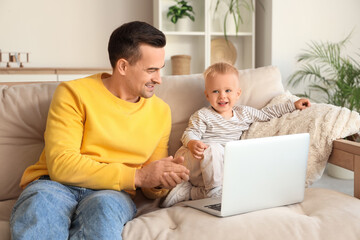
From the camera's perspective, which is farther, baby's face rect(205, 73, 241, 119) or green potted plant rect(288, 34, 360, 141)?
green potted plant rect(288, 34, 360, 141)

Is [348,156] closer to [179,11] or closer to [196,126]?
[196,126]

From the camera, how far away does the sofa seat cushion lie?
1239mm

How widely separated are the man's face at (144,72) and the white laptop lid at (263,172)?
0.52 m

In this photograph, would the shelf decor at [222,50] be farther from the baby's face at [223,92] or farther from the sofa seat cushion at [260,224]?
the sofa seat cushion at [260,224]

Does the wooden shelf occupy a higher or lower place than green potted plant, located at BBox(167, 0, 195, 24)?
lower

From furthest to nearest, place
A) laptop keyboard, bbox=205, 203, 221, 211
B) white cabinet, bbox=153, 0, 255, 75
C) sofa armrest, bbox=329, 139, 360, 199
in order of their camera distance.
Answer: white cabinet, bbox=153, 0, 255, 75
sofa armrest, bbox=329, 139, 360, 199
laptop keyboard, bbox=205, 203, 221, 211

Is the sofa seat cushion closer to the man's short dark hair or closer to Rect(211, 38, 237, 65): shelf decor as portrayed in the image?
the man's short dark hair

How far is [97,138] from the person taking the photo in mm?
1537

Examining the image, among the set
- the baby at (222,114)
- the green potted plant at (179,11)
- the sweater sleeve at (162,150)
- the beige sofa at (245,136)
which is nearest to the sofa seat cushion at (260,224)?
the beige sofa at (245,136)

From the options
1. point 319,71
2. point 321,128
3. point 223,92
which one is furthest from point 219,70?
point 319,71

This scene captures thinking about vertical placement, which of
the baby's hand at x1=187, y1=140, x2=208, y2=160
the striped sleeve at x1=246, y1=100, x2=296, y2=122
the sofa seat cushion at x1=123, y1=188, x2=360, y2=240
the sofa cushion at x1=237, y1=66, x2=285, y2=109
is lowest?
the sofa seat cushion at x1=123, y1=188, x2=360, y2=240

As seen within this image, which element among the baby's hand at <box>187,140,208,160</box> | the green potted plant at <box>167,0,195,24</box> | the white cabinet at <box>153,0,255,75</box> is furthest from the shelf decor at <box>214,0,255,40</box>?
the baby's hand at <box>187,140,208,160</box>

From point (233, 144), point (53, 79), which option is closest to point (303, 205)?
point (233, 144)

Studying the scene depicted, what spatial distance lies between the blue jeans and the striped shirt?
20.1 inches
